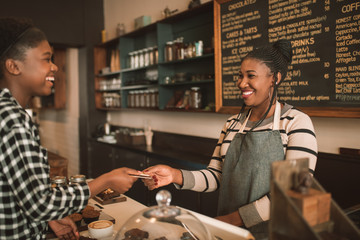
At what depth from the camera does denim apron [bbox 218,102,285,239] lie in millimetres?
1624

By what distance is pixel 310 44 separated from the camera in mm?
2416

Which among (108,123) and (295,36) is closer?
(295,36)

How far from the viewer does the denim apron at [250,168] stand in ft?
5.33

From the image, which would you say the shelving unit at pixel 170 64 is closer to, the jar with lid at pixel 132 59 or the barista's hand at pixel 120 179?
the jar with lid at pixel 132 59

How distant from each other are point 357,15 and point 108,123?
4.38m

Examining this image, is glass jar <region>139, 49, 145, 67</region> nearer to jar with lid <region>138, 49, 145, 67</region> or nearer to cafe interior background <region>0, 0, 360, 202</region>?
jar with lid <region>138, 49, 145, 67</region>

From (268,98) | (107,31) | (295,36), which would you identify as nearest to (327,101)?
(295,36)

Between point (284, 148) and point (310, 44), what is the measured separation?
1151mm

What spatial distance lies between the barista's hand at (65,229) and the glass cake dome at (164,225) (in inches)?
13.0

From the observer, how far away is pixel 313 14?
Answer: 7.84ft

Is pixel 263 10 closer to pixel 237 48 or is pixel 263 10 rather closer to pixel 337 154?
pixel 237 48

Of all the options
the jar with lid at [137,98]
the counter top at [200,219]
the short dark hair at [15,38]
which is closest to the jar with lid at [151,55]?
the jar with lid at [137,98]

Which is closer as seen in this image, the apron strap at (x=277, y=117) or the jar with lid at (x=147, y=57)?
the apron strap at (x=277, y=117)

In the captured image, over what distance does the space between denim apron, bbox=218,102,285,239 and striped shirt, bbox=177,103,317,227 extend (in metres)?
0.04
